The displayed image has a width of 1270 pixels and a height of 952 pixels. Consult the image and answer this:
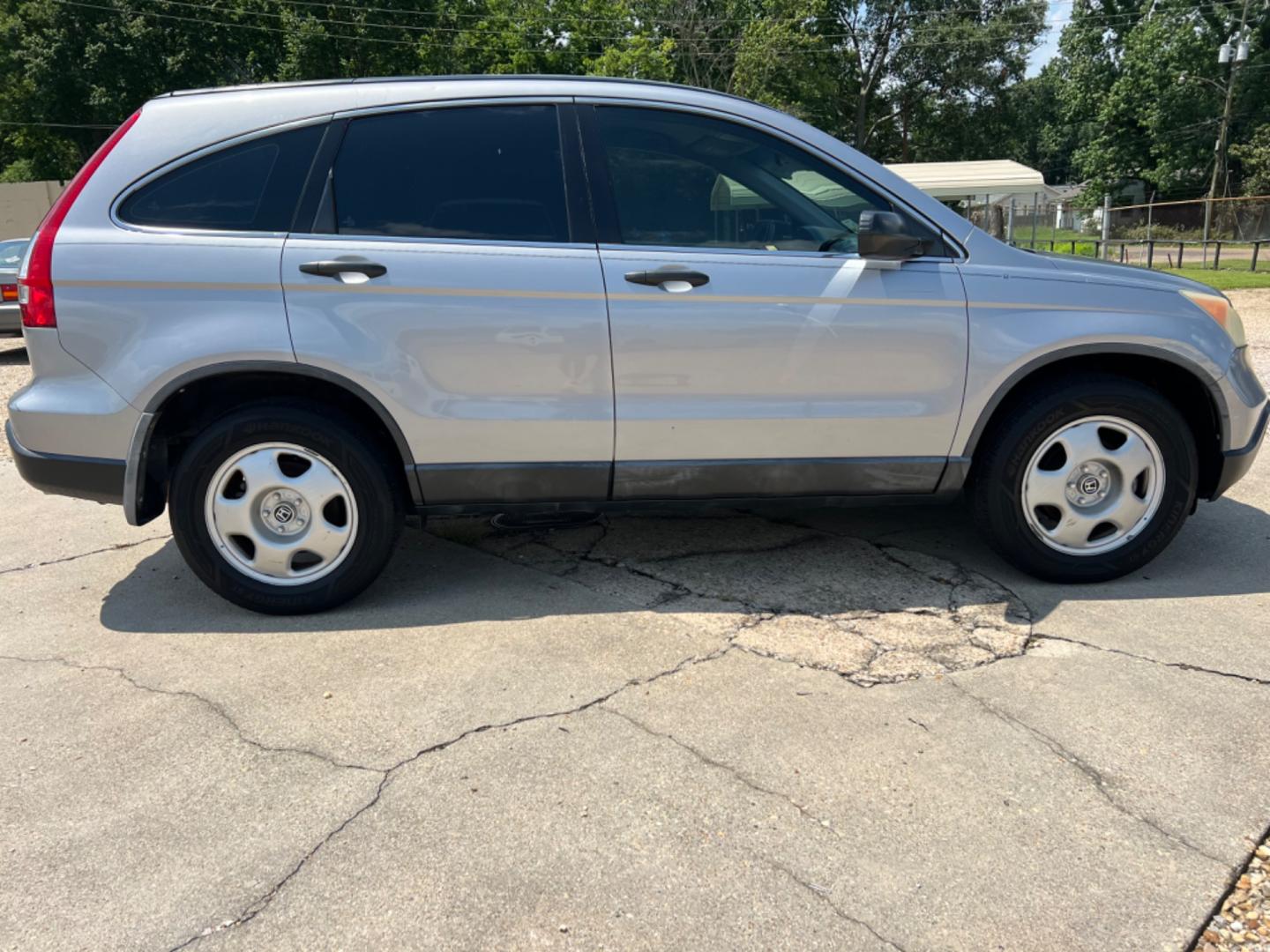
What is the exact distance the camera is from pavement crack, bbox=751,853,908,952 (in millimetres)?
2000

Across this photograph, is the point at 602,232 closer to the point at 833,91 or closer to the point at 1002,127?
the point at 833,91

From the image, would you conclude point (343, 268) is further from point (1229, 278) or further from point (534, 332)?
point (1229, 278)

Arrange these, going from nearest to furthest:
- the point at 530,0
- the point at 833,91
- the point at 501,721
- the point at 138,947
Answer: the point at 138,947 → the point at 501,721 → the point at 530,0 → the point at 833,91

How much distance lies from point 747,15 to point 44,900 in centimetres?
4305

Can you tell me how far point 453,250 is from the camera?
331 cm

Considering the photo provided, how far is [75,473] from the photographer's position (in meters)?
3.37

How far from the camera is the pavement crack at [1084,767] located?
7.52 feet

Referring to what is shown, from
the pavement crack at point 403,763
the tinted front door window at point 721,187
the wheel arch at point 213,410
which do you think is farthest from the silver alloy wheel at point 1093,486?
the wheel arch at point 213,410

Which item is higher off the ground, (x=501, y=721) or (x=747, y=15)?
(x=747, y=15)

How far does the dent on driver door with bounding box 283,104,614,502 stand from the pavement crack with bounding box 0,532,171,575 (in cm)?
191

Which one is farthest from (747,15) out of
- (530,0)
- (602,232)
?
(602,232)

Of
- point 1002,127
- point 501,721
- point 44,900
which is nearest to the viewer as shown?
point 44,900

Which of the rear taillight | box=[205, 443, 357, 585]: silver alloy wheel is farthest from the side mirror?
the rear taillight

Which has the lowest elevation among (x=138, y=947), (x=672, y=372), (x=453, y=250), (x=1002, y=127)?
(x=138, y=947)
